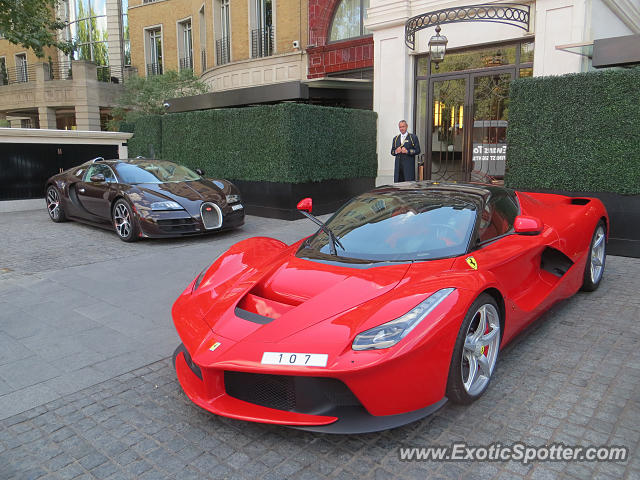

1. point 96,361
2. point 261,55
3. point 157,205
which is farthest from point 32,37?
point 96,361

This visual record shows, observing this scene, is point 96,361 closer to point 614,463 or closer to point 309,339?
point 309,339

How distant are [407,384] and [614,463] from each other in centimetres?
109

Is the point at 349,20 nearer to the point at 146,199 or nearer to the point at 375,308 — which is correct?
the point at 146,199

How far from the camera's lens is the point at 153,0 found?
91.2ft

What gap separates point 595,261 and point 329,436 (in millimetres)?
3855

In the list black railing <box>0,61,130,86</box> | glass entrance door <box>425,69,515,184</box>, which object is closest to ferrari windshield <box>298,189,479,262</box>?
glass entrance door <box>425,69,515,184</box>

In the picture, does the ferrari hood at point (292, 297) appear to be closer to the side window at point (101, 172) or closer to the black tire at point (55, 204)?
the side window at point (101, 172)

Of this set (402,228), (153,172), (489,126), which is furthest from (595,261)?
(153,172)

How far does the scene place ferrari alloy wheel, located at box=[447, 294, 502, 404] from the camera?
272 centimetres

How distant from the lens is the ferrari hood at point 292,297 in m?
2.75

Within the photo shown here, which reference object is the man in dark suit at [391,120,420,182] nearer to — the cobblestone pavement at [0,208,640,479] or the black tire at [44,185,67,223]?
the black tire at [44,185,67,223]

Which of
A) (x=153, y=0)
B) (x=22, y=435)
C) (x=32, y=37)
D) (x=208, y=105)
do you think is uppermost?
(x=153, y=0)

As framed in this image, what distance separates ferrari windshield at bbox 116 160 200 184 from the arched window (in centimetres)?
999

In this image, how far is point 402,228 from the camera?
3646 millimetres
